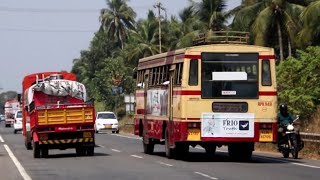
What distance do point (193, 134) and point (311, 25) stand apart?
26.5m

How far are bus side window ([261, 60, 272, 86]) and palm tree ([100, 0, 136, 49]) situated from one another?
78.9m

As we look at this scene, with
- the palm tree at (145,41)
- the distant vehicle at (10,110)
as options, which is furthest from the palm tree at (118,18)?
the distant vehicle at (10,110)

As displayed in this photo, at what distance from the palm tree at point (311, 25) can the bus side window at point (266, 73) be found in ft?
77.2

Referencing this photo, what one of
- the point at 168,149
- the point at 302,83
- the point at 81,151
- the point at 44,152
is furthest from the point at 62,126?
the point at 302,83

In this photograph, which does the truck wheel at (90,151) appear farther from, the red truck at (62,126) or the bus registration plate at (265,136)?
the bus registration plate at (265,136)

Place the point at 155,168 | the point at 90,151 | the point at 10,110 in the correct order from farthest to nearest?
the point at 10,110
the point at 90,151
the point at 155,168

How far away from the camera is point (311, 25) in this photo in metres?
49.0

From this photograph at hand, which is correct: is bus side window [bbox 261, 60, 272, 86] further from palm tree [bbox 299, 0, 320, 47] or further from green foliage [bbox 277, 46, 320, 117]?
palm tree [bbox 299, 0, 320, 47]

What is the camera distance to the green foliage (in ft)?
121

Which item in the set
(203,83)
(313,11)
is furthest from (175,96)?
(313,11)

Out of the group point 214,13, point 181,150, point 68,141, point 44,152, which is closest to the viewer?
point 181,150

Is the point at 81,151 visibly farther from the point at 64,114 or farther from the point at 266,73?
the point at 266,73

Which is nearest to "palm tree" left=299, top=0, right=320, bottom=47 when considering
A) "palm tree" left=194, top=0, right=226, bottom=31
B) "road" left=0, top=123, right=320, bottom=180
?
"palm tree" left=194, top=0, right=226, bottom=31

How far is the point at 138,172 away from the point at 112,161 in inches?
199
